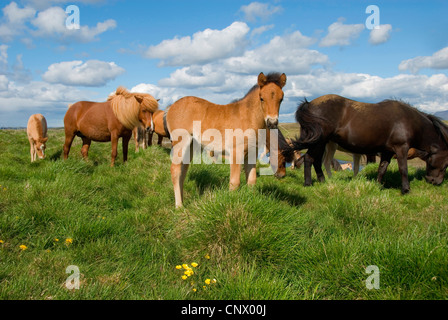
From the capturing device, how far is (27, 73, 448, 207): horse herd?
5074 millimetres

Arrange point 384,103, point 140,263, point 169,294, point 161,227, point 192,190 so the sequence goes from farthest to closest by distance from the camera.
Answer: point 384,103
point 192,190
point 161,227
point 140,263
point 169,294

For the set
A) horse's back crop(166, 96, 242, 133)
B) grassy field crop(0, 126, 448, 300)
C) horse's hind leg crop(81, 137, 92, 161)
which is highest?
horse's back crop(166, 96, 242, 133)

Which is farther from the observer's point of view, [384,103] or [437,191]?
[384,103]

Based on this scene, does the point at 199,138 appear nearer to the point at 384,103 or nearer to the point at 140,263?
the point at 140,263

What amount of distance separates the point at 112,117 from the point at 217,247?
749 cm

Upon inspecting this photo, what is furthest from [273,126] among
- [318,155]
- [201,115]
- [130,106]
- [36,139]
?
[36,139]

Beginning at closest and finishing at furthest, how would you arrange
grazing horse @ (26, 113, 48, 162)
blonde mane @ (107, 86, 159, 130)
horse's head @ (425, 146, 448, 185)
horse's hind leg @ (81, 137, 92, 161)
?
horse's head @ (425, 146, 448, 185) → blonde mane @ (107, 86, 159, 130) → horse's hind leg @ (81, 137, 92, 161) → grazing horse @ (26, 113, 48, 162)

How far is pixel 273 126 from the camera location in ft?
14.5

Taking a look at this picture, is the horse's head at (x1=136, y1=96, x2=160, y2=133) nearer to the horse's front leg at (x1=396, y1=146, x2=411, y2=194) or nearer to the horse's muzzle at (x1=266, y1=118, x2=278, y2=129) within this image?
the horse's muzzle at (x1=266, y1=118, x2=278, y2=129)

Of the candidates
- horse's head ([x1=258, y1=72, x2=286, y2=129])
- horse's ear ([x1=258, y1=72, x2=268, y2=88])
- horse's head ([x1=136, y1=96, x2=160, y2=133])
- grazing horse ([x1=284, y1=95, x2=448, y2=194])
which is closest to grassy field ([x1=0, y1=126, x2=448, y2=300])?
horse's head ([x1=258, y1=72, x2=286, y2=129])

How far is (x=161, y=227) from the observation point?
4691mm

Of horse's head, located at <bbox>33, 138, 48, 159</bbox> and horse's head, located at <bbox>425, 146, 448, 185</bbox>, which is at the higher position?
horse's head, located at <bbox>33, 138, 48, 159</bbox>
